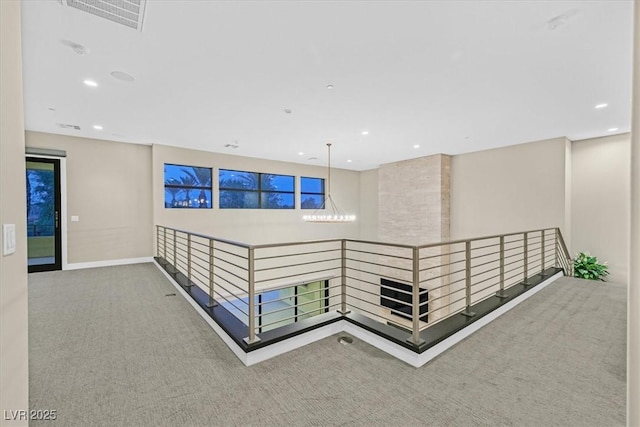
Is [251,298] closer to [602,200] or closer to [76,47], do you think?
[76,47]

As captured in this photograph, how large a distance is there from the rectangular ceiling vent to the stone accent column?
6901 millimetres

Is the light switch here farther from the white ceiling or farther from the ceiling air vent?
the ceiling air vent

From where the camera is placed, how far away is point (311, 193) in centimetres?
949

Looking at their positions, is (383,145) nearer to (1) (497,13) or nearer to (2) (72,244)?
(1) (497,13)

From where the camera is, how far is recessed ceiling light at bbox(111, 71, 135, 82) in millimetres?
3137

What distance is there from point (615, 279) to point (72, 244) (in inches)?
437

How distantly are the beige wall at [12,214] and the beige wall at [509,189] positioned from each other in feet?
25.4

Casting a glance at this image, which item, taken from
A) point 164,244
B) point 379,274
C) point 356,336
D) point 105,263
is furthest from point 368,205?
point 105,263

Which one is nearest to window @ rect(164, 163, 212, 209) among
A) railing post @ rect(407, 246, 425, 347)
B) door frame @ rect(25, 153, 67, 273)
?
door frame @ rect(25, 153, 67, 273)

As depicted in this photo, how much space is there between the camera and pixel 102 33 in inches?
96.4

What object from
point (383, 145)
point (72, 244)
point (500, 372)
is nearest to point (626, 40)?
point (500, 372)

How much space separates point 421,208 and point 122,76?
23.5 ft

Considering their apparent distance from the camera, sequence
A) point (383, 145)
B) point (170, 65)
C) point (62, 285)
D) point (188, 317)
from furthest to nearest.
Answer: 1. point (383, 145)
2. point (62, 285)
3. point (188, 317)
4. point (170, 65)

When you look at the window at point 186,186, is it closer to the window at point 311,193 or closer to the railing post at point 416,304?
the window at point 311,193
